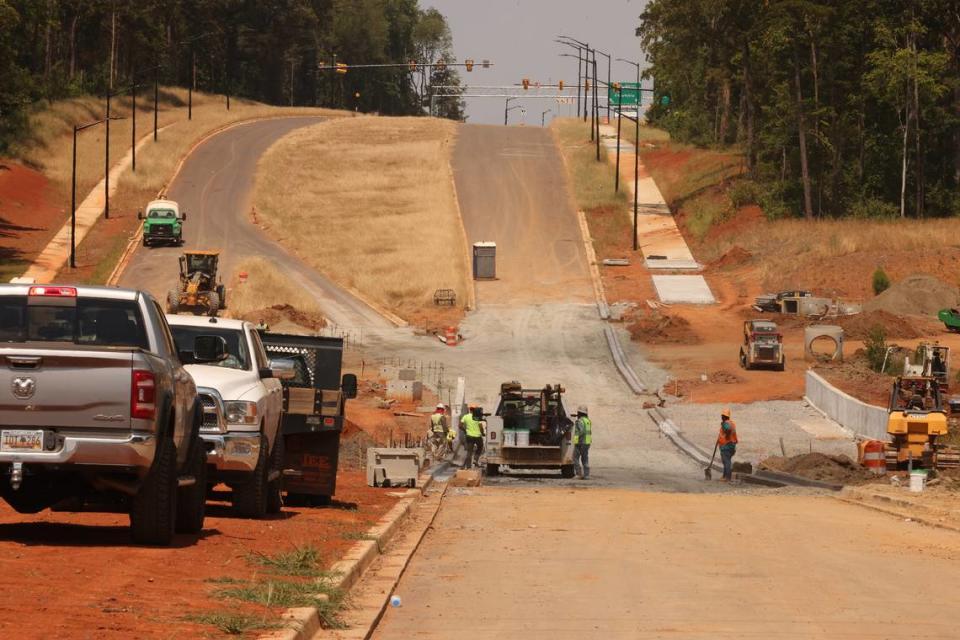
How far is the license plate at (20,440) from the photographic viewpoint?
11.7 m

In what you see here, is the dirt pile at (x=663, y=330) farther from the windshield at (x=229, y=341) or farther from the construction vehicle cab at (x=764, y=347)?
the windshield at (x=229, y=341)

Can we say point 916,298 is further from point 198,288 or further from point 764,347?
point 198,288

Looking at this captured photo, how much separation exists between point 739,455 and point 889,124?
5674 cm

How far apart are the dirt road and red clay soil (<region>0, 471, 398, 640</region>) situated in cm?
126

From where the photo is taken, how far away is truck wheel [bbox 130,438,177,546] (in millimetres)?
12469

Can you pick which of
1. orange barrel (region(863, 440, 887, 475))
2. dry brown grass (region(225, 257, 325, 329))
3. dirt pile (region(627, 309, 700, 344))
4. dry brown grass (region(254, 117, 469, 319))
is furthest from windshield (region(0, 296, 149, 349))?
dry brown grass (region(254, 117, 469, 319))

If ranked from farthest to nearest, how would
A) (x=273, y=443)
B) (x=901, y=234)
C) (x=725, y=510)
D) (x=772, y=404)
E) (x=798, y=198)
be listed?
(x=798, y=198) < (x=901, y=234) < (x=772, y=404) < (x=725, y=510) < (x=273, y=443)

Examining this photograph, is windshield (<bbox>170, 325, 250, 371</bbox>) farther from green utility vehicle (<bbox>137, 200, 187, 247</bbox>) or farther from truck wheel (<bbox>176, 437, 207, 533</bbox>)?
green utility vehicle (<bbox>137, 200, 187, 247</bbox>)

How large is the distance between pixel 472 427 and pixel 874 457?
8982 mm

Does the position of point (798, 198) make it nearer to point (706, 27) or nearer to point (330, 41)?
point (706, 27)

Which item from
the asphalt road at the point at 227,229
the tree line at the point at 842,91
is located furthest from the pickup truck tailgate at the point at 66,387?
the tree line at the point at 842,91

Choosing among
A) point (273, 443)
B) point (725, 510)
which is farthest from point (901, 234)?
point (273, 443)

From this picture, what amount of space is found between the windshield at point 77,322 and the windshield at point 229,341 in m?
4.03

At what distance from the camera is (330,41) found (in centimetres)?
19725
